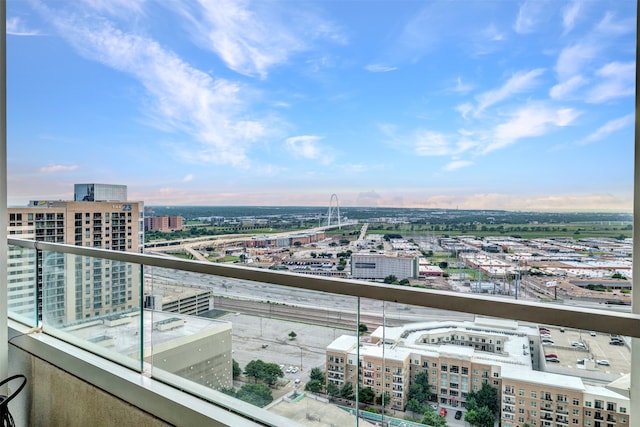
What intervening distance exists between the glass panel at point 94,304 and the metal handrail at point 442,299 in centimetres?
35

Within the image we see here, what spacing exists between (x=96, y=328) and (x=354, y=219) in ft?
5.46

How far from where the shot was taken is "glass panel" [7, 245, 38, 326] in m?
2.48

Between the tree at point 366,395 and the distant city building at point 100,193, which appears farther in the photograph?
the distant city building at point 100,193

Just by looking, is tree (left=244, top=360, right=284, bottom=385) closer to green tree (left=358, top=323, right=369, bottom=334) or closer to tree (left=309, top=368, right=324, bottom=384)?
tree (left=309, top=368, right=324, bottom=384)

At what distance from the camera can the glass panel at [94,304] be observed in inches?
79.4

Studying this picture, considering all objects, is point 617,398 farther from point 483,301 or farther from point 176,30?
point 176,30

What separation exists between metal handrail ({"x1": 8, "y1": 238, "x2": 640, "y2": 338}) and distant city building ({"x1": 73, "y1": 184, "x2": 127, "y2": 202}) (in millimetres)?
1172

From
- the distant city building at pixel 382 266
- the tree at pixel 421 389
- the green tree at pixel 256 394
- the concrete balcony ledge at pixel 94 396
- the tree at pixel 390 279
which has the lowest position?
the concrete balcony ledge at pixel 94 396

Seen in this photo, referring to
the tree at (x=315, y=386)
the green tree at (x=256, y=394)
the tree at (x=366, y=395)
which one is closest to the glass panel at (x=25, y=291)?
the green tree at (x=256, y=394)

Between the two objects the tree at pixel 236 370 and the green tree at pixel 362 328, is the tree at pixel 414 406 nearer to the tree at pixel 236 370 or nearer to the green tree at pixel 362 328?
the green tree at pixel 362 328

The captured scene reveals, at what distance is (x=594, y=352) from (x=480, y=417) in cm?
37

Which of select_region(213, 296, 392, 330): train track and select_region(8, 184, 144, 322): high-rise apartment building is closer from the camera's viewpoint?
select_region(213, 296, 392, 330): train track

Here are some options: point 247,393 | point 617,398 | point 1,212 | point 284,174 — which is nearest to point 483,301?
point 617,398

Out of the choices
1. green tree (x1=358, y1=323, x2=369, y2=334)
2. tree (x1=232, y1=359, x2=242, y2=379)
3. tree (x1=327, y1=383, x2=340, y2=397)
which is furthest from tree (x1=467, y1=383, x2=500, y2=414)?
tree (x1=232, y1=359, x2=242, y2=379)
